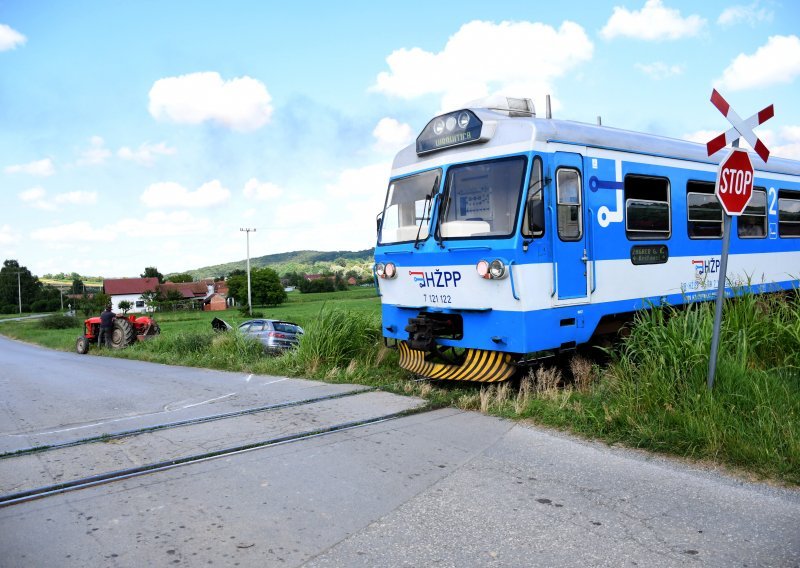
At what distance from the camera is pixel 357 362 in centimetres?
1070

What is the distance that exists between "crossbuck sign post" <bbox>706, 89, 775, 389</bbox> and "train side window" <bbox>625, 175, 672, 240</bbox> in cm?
252

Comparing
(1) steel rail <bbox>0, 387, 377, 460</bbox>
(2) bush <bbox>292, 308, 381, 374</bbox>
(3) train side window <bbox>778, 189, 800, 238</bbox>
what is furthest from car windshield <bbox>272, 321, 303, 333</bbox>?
(3) train side window <bbox>778, 189, 800, 238</bbox>

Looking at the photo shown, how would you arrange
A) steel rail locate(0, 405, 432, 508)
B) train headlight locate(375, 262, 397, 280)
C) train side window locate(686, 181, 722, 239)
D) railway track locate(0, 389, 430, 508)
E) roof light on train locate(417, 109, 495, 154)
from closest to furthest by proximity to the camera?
steel rail locate(0, 405, 432, 508)
railway track locate(0, 389, 430, 508)
roof light on train locate(417, 109, 495, 154)
train headlight locate(375, 262, 397, 280)
train side window locate(686, 181, 722, 239)

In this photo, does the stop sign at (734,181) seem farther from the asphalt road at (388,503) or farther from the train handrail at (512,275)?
the asphalt road at (388,503)

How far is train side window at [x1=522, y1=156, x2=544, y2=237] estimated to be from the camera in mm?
7469

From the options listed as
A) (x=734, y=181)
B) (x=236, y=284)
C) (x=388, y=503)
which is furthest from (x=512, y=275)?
(x=236, y=284)

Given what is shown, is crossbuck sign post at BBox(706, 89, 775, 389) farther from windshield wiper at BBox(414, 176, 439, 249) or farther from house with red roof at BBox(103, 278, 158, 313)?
house with red roof at BBox(103, 278, 158, 313)

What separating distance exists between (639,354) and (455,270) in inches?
98.4

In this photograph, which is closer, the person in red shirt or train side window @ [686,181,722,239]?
train side window @ [686,181,722,239]

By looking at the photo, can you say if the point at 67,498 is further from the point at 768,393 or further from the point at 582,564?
the point at 768,393

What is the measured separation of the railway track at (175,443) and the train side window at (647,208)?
4.12 m

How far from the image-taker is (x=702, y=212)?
10281 millimetres

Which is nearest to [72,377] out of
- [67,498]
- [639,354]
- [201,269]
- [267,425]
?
[267,425]

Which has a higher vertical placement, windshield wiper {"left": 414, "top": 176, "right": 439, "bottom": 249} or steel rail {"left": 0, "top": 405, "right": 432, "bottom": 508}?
windshield wiper {"left": 414, "top": 176, "right": 439, "bottom": 249}
